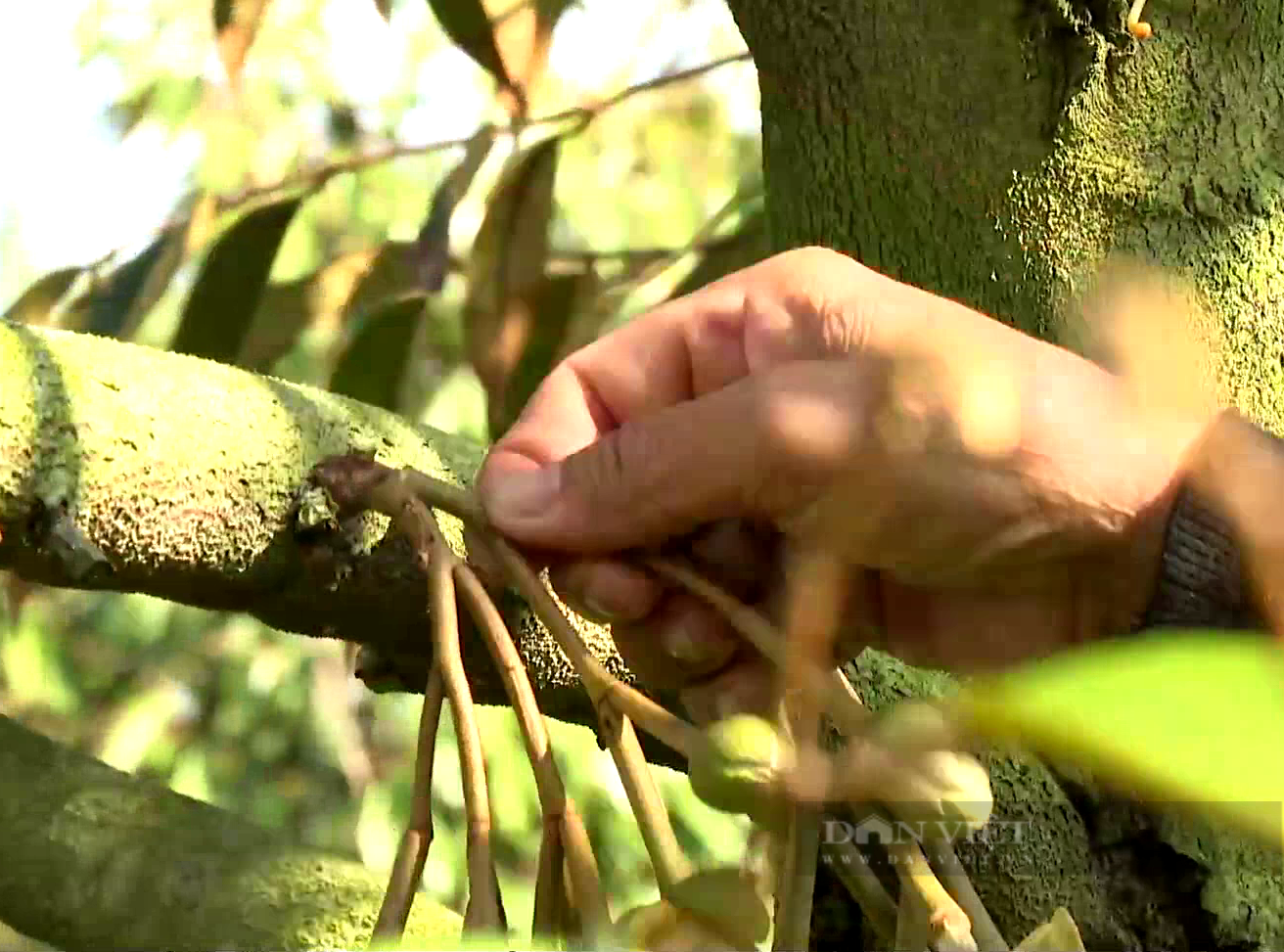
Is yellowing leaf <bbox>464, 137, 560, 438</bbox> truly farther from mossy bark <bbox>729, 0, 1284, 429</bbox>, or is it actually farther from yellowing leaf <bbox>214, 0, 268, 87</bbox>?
mossy bark <bbox>729, 0, 1284, 429</bbox>

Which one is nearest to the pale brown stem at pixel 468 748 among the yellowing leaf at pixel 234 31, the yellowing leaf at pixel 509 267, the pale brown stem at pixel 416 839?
the pale brown stem at pixel 416 839

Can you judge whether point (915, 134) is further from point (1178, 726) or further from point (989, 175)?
point (1178, 726)

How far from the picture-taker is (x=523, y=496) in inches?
18.0

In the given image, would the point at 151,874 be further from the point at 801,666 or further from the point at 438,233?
the point at 438,233

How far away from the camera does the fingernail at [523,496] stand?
45 cm

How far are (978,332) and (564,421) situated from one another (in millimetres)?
171

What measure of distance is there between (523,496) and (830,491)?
113 millimetres

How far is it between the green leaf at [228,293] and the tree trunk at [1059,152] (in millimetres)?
423

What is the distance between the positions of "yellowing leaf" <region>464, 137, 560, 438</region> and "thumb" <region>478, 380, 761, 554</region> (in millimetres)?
431

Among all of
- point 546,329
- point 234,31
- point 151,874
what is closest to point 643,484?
point 151,874

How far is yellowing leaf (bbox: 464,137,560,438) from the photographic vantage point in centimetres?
93

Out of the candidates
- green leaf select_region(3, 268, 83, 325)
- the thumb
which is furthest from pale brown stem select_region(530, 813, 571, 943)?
green leaf select_region(3, 268, 83, 325)

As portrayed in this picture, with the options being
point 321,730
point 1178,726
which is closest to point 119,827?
point 1178,726

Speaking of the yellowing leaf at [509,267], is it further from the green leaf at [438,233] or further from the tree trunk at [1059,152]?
the tree trunk at [1059,152]
